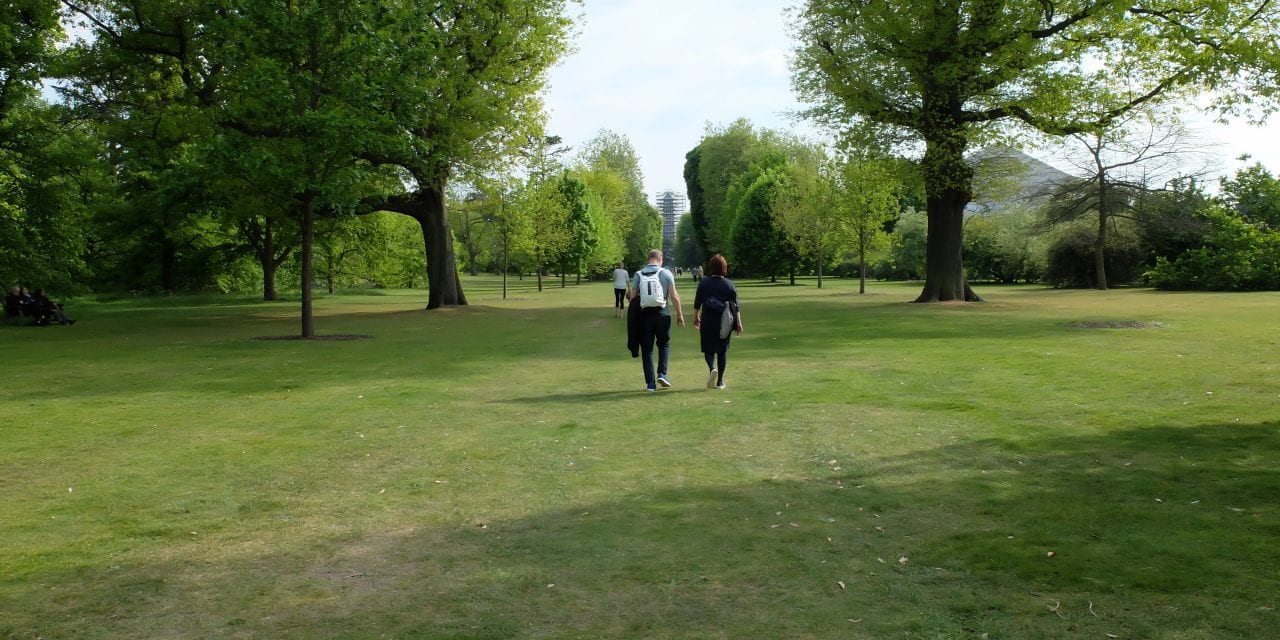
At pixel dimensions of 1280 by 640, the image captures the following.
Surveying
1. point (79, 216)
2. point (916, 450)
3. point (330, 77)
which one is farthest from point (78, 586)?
point (79, 216)

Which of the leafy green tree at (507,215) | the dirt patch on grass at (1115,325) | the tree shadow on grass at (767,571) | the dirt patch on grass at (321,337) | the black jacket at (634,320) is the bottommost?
the tree shadow on grass at (767,571)

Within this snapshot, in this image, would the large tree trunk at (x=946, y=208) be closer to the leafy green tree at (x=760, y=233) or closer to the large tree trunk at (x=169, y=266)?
the large tree trunk at (x=169, y=266)

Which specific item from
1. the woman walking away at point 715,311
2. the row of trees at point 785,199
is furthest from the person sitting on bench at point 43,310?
the row of trees at point 785,199

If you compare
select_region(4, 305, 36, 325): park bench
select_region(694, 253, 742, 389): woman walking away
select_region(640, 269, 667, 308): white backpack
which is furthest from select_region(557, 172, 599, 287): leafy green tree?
select_region(694, 253, 742, 389): woman walking away

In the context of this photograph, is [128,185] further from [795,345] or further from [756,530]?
[756,530]

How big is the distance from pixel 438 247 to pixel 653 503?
1093 inches

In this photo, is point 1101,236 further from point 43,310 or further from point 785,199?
point 43,310

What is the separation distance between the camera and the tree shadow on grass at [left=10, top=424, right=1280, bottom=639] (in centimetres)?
410

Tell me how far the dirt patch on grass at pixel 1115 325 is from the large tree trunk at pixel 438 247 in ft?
69.2

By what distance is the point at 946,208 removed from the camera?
30391mm

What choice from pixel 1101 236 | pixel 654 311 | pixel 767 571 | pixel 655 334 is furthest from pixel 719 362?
pixel 1101 236

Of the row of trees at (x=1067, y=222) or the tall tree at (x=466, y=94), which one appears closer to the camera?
the tall tree at (x=466, y=94)

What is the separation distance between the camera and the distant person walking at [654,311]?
11891 millimetres

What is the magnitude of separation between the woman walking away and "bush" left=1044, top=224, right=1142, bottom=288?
4234 cm
